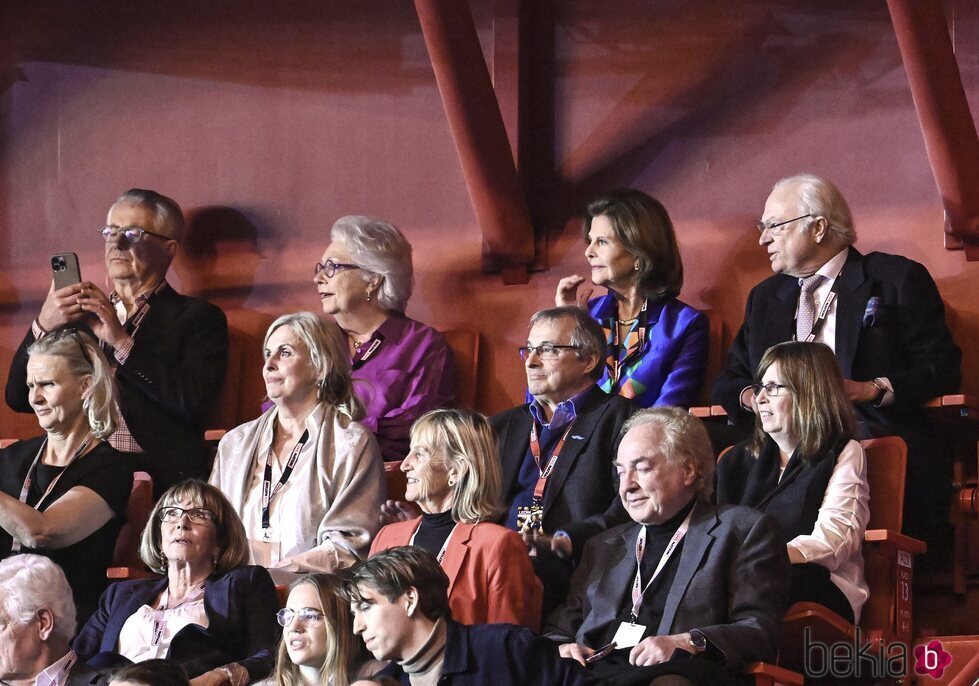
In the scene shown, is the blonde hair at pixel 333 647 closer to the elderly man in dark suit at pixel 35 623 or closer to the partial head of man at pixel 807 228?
the elderly man in dark suit at pixel 35 623

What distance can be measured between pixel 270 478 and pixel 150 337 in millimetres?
1122

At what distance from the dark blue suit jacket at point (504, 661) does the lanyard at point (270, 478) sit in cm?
119

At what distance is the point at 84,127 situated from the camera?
6.55 m

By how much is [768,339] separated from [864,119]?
2.86 feet

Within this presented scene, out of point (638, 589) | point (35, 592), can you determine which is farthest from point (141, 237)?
point (638, 589)

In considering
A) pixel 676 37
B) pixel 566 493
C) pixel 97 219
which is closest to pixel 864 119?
pixel 676 37

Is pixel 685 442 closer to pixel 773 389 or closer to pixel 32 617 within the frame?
pixel 773 389

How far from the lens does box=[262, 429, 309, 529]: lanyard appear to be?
476cm

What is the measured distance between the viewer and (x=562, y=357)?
476 centimetres

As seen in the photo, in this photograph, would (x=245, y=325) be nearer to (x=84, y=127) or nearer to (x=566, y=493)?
(x=84, y=127)

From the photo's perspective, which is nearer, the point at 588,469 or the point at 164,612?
the point at 164,612

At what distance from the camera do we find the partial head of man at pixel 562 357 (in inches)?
187

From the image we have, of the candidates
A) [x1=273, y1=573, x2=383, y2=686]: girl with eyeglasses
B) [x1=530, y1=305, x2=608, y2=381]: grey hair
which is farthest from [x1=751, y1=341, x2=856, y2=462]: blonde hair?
[x1=273, y1=573, x2=383, y2=686]: girl with eyeglasses

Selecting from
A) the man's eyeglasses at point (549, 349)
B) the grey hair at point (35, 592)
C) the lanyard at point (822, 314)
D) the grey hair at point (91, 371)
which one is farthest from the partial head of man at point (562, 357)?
the grey hair at point (35, 592)
